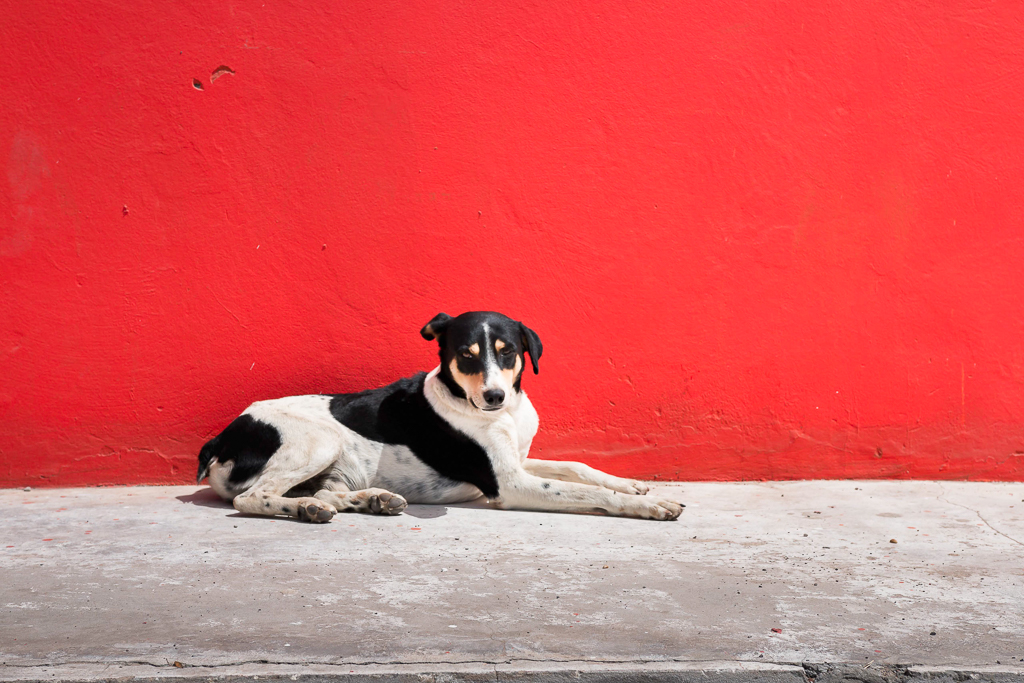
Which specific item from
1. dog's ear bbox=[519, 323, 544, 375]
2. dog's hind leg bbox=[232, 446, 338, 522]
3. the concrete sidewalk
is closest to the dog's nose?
dog's ear bbox=[519, 323, 544, 375]

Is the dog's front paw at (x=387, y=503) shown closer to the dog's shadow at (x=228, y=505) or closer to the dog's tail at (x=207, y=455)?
the dog's shadow at (x=228, y=505)

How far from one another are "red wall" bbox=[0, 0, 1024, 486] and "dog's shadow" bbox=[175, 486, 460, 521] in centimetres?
34

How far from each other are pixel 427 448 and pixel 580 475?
0.81 m

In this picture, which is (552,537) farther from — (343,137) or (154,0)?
(154,0)

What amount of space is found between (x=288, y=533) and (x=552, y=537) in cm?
111

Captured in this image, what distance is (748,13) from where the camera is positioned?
5.12 meters

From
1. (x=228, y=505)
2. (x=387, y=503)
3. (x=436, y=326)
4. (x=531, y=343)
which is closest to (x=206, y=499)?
(x=228, y=505)

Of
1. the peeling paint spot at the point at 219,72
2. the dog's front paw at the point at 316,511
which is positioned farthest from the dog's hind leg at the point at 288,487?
the peeling paint spot at the point at 219,72

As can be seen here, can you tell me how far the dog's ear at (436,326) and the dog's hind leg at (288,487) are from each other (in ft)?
2.48

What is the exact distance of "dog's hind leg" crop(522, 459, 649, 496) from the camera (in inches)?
185

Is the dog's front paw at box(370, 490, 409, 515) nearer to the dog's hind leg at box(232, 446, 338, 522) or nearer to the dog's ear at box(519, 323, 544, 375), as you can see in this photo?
the dog's hind leg at box(232, 446, 338, 522)

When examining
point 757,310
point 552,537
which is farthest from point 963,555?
point 757,310

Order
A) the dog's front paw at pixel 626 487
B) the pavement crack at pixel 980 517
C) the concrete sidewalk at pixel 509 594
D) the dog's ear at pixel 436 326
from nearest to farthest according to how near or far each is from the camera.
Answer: the concrete sidewalk at pixel 509 594, the pavement crack at pixel 980 517, the dog's ear at pixel 436 326, the dog's front paw at pixel 626 487

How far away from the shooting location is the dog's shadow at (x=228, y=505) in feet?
14.1
